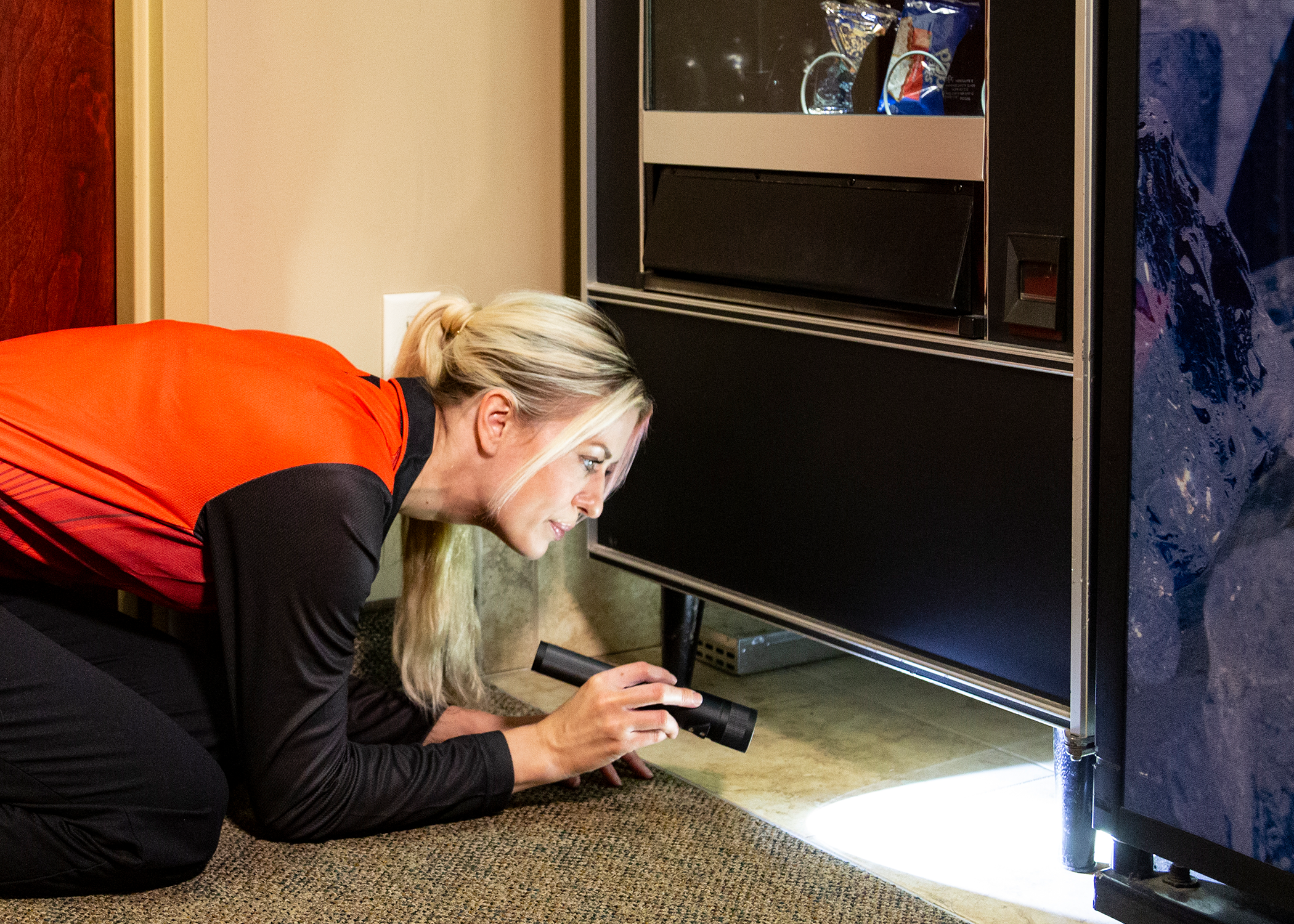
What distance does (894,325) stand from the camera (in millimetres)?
1436

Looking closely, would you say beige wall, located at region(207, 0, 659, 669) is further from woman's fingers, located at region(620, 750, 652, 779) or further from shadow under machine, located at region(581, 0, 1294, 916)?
woman's fingers, located at region(620, 750, 652, 779)

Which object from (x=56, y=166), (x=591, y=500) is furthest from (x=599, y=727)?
(x=56, y=166)

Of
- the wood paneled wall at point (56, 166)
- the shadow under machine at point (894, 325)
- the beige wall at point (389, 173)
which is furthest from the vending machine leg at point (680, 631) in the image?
the wood paneled wall at point (56, 166)

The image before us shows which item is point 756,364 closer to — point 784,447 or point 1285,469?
point 784,447

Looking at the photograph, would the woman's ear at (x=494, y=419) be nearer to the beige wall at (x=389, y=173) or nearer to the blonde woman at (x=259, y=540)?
the blonde woman at (x=259, y=540)

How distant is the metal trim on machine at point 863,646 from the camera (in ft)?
4.42

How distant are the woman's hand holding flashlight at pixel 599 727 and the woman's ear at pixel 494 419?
10.0 inches

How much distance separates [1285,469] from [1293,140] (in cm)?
26

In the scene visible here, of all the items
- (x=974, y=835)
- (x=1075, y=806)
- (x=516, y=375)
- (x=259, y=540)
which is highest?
(x=516, y=375)

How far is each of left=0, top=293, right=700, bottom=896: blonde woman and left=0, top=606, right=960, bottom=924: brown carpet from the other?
36 mm

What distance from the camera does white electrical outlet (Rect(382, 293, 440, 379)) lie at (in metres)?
1.89

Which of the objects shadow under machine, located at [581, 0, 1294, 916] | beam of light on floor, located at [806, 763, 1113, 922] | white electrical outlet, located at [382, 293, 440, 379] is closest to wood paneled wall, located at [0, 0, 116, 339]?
white electrical outlet, located at [382, 293, 440, 379]

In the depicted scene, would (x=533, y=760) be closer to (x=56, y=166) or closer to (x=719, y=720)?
(x=719, y=720)

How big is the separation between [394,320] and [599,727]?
76cm
